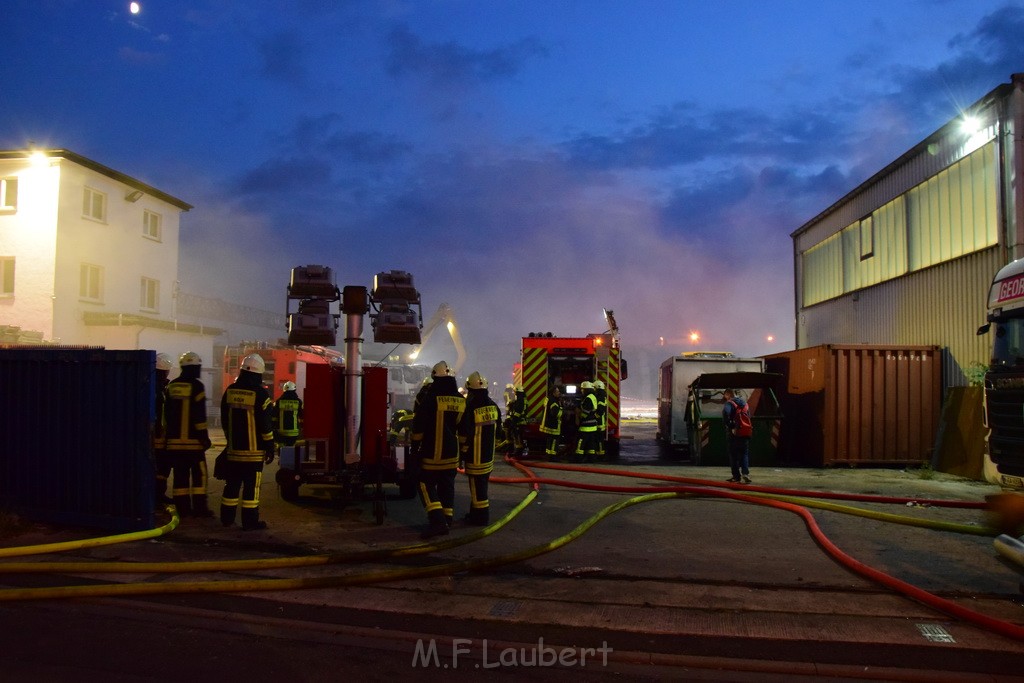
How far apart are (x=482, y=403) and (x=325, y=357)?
A: 18.1 meters

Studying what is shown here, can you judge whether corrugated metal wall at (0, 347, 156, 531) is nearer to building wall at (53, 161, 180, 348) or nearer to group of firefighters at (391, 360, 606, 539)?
group of firefighters at (391, 360, 606, 539)

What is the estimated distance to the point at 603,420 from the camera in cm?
1391

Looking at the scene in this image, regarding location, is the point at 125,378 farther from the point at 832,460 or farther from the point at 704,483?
the point at 832,460

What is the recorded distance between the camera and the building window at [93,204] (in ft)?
75.7

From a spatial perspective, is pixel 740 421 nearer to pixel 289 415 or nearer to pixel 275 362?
pixel 289 415

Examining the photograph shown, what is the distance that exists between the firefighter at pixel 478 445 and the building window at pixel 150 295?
2300 cm

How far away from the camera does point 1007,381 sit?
7.13 meters

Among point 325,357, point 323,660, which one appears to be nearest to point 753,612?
point 323,660

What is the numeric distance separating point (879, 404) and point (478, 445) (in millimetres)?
9742

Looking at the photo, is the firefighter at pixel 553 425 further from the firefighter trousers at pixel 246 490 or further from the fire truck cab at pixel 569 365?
the firefighter trousers at pixel 246 490

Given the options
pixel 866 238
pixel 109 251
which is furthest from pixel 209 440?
pixel 109 251

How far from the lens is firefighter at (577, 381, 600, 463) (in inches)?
530

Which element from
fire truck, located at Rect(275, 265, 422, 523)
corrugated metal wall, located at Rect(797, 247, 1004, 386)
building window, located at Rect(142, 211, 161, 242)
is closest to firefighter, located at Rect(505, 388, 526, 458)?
fire truck, located at Rect(275, 265, 422, 523)

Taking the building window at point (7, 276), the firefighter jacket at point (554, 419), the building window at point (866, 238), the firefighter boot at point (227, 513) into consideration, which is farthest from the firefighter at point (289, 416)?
the building window at point (7, 276)
